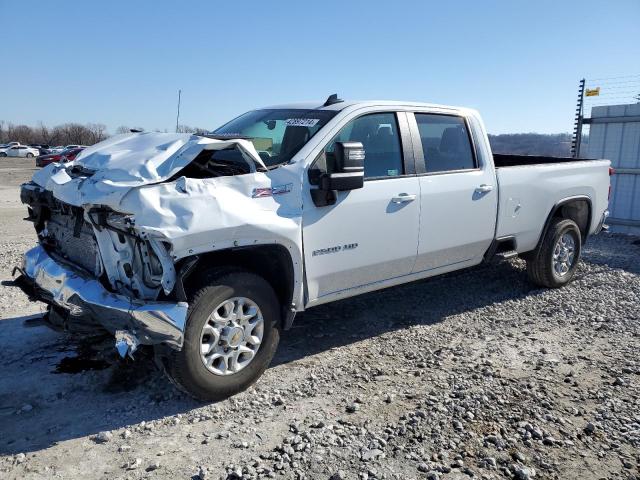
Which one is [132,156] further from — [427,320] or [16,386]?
[427,320]

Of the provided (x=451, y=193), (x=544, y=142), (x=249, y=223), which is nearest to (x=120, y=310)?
(x=249, y=223)

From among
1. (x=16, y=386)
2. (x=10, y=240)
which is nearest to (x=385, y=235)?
(x=16, y=386)

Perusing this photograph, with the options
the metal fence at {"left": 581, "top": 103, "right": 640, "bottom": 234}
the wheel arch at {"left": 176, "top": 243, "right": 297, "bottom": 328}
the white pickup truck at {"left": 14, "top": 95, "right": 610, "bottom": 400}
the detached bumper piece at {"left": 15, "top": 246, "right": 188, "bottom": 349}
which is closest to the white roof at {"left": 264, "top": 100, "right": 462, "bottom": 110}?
the white pickup truck at {"left": 14, "top": 95, "right": 610, "bottom": 400}

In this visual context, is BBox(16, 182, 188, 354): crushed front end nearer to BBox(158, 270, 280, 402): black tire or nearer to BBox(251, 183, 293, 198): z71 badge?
BBox(158, 270, 280, 402): black tire

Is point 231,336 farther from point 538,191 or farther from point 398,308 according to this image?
point 538,191

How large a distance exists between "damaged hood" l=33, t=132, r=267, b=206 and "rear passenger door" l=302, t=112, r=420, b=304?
A: 686 millimetres

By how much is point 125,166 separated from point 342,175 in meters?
1.49

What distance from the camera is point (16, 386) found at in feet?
13.1

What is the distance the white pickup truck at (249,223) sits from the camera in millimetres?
3395

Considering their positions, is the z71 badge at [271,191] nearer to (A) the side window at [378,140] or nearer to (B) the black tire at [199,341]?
(B) the black tire at [199,341]

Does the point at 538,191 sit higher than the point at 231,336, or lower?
higher

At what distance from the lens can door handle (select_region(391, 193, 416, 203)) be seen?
455 centimetres

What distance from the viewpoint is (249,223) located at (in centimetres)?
362

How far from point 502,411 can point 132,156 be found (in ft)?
10.0
